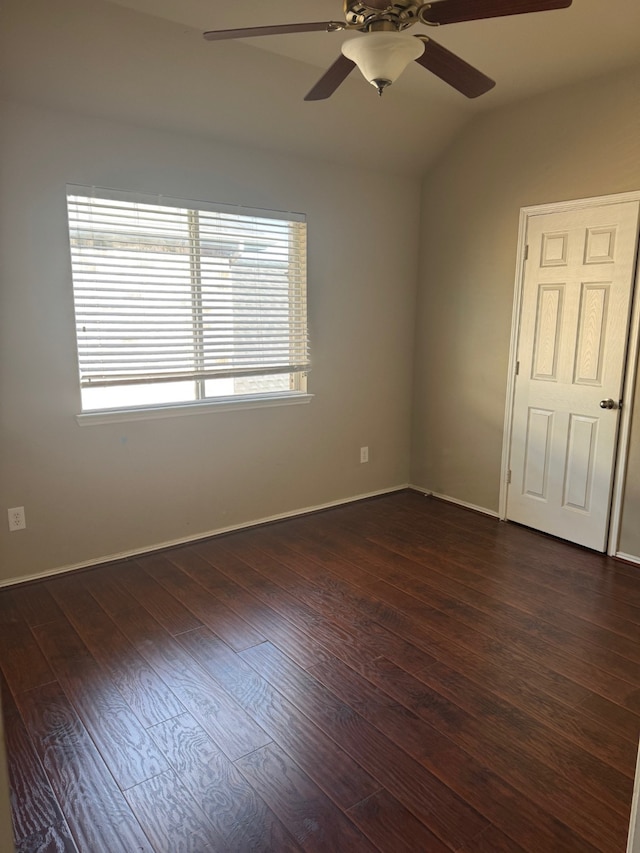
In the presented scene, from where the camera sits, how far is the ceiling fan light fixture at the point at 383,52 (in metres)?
1.78

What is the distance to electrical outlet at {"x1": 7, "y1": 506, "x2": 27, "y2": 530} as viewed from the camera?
2924mm

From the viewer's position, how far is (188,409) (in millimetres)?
3432

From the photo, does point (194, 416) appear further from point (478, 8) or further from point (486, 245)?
point (478, 8)

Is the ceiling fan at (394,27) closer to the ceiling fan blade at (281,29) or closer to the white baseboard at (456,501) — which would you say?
the ceiling fan blade at (281,29)

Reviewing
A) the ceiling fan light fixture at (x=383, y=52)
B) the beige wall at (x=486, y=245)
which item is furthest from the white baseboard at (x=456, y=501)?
the ceiling fan light fixture at (x=383, y=52)

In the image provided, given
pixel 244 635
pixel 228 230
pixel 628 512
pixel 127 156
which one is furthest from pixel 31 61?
pixel 628 512

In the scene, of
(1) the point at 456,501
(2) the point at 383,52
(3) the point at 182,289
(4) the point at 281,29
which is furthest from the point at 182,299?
(1) the point at 456,501

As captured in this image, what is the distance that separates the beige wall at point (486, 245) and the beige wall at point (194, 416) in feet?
0.75

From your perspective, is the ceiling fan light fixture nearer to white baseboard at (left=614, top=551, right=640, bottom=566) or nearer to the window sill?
the window sill

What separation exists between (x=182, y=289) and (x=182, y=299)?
0.06 m

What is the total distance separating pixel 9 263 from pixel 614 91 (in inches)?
131

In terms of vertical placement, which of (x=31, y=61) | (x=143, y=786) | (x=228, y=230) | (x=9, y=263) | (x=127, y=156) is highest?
(x=31, y=61)

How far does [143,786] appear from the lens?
5.74 feet

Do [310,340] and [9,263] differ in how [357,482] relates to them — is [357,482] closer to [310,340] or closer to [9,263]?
[310,340]
